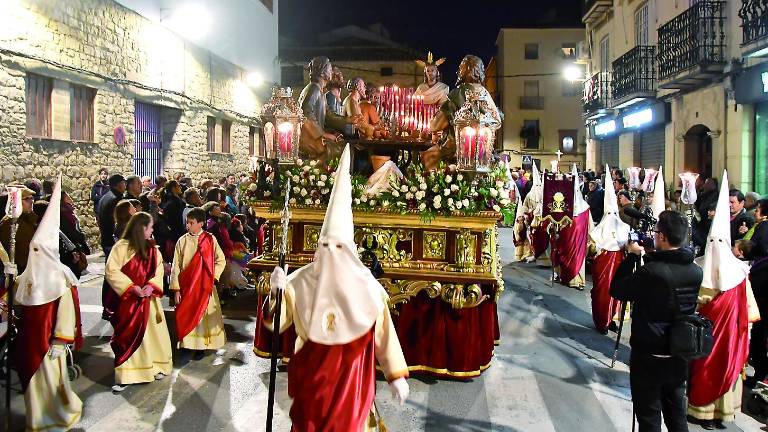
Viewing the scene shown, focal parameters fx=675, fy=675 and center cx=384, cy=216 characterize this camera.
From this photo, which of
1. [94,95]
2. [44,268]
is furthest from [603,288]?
[94,95]

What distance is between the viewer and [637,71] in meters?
21.2

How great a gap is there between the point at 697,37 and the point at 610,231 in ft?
29.9

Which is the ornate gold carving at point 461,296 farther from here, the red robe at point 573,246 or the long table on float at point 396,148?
the red robe at point 573,246

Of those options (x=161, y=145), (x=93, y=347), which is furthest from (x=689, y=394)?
(x=161, y=145)

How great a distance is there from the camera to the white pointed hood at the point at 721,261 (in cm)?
553

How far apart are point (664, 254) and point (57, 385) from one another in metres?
4.73

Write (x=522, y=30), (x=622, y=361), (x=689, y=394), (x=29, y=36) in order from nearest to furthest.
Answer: (x=689, y=394) → (x=622, y=361) → (x=29, y=36) → (x=522, y=30)

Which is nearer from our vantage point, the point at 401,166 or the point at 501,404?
the point at 501,404

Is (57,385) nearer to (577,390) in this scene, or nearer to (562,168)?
(577,390)

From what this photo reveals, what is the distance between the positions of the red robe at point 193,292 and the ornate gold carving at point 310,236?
4.05 feet

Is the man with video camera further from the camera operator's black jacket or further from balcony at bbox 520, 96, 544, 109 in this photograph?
balcony at bbox 520, 96, 544, 109

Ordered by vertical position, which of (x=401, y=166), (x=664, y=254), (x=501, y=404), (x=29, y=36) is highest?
(x=29, y=36)

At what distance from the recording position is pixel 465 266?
22.0 ft

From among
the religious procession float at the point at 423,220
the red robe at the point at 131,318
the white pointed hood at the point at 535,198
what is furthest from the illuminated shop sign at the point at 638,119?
the red robe at the point at 131,318
